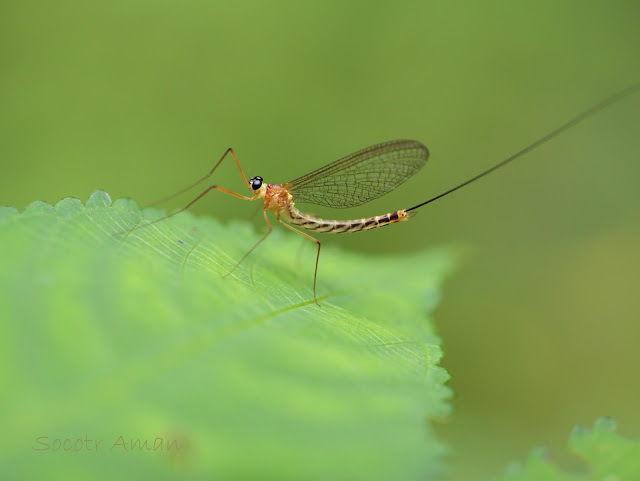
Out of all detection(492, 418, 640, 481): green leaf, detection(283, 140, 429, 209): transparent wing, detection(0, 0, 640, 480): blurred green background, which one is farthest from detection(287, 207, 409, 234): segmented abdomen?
detection(492, 418, 640, 481): green leaf

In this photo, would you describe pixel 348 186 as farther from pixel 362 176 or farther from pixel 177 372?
pixel 177 372

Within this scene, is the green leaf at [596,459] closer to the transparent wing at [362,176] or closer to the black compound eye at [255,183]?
the transparent wing at [362,176]

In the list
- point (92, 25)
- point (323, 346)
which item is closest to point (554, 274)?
point (323, 346)

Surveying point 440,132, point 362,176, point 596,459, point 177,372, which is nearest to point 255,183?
point 362,176

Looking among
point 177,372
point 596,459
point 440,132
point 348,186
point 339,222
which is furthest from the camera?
point 440,132

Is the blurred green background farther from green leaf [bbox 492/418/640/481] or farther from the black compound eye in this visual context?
green leaf [bbox 492/418/640/481]

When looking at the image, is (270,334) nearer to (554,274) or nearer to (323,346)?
(323,346)
